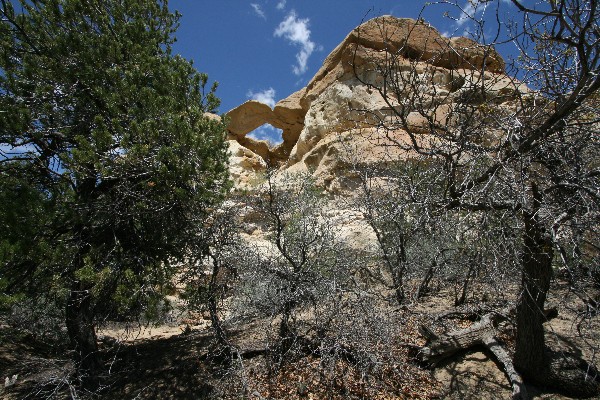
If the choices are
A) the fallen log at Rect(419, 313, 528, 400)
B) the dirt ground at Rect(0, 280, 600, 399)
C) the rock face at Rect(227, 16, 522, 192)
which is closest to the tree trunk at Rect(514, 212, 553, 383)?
the dirt ground at Rect(0, 280, 600, 399)

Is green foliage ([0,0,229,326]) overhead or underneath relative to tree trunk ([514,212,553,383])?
overhead

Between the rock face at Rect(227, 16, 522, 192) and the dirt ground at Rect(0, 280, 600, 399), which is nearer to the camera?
the dirt ground at Rect(0, 280, 600, 399)

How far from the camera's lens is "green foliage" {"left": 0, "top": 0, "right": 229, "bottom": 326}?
18.5 ft

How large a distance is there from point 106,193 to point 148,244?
1.12m

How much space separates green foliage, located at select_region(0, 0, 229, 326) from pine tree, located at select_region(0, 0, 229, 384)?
0.02 m

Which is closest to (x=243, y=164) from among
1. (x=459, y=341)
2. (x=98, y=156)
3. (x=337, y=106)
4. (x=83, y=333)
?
(x=337, y=106)

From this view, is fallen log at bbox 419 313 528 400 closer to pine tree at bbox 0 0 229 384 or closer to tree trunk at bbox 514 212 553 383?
tree trunk at bbox 514 212 553 383

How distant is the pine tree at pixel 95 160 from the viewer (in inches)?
223

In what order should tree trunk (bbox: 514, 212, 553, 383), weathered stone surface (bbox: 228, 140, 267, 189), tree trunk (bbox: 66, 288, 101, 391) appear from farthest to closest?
1. weathered stone surface (bbox: 228, 140, 267, 189)
2. tree trunk (bbox: 66, 288, 101, 391)
3. tree trunk (bbox: 514, 212, 553, 383)

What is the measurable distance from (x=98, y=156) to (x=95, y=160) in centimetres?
18

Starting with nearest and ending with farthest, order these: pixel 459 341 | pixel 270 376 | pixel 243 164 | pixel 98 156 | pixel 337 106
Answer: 1. pixel 98 156
2. pixel 459 341
3. pixel 270 376
4. pixel 337 106
5. pixel 243 164

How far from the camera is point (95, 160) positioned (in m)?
5.52

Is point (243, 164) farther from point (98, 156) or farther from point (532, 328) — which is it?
point (532, 328)

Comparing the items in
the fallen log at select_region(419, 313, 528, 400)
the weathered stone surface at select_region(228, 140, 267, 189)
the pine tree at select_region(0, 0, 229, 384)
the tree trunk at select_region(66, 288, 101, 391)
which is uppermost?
the weathered stone surface at select_region(228, 140, 267, 189)
